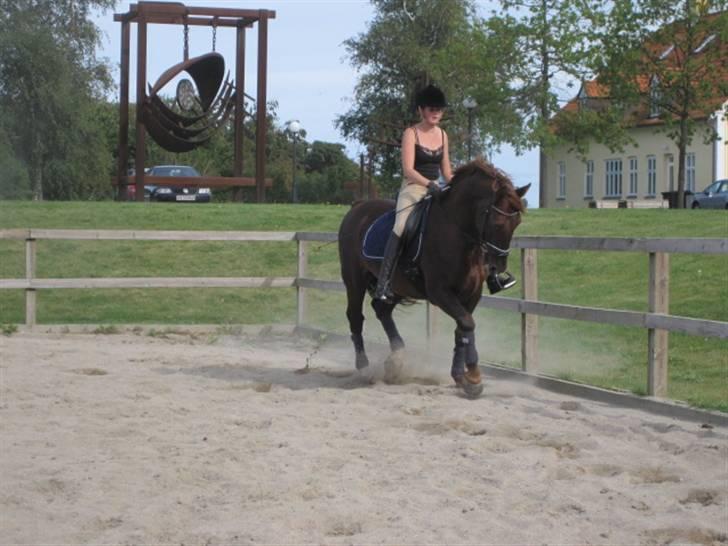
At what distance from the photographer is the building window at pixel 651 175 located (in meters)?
58.3

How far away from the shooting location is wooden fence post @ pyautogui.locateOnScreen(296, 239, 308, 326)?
14862mm

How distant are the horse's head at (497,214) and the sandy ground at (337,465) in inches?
42.5

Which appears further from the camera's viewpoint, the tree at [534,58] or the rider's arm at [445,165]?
the tree at [534,58]

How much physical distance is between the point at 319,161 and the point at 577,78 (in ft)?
152

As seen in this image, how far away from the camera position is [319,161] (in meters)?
89.9

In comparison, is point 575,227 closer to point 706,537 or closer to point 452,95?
point 706,537

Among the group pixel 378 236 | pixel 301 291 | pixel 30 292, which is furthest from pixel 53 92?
pixel 378 236

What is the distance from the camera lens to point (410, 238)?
974cm

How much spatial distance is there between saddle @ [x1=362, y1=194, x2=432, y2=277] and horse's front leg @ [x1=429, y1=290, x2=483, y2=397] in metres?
0.45

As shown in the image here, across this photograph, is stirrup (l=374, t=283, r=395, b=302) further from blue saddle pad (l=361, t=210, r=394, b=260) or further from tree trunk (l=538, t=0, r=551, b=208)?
tree trunk (l=538, t=0, r=551, b=208)

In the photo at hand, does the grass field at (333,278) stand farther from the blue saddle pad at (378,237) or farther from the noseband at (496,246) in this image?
the blue saddle pad at (378,237)

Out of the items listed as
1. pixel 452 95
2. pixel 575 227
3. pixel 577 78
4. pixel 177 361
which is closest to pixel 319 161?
pixel 452 95

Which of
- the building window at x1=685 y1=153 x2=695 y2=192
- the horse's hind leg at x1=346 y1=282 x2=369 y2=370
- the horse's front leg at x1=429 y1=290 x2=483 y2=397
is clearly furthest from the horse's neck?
the building window at x1=685 y1=153 x2=695 y2=192

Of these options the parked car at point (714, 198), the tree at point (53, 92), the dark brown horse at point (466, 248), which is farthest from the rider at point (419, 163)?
the tree at point (53, 92)
